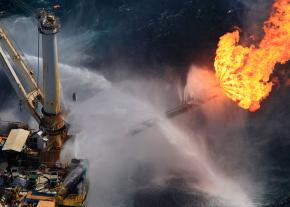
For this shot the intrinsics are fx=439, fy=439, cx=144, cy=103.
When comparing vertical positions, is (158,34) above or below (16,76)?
above

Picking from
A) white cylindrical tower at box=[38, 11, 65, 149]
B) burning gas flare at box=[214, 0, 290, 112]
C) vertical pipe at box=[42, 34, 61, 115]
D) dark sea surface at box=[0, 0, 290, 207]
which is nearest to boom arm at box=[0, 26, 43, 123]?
white cylindrical tower at box=[38, 11, 65, 149]

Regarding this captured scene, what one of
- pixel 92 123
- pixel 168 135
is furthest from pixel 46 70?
pixel 168 135

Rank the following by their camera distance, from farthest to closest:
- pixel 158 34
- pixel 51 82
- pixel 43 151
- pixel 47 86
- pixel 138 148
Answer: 1. pixel 158 34
2. pixel 138 148
3. pixel 43 151
4. pixel 47 86
5. pixel 51 82

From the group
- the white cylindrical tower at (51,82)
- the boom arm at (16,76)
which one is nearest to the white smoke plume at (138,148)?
the white cylindrical tower at (51,82)

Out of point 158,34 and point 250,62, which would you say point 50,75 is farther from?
point 158,34

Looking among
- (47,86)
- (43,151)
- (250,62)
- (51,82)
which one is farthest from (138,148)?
(250,62)

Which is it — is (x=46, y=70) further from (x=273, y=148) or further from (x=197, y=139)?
(x=273, y=148)

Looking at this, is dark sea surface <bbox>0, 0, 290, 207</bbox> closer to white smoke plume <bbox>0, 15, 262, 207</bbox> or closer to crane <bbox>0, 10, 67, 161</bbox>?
white smoke plume <bbox>0, 15, 262, 207</bbox>

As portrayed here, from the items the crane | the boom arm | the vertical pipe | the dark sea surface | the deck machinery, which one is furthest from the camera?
the dark sea surface
